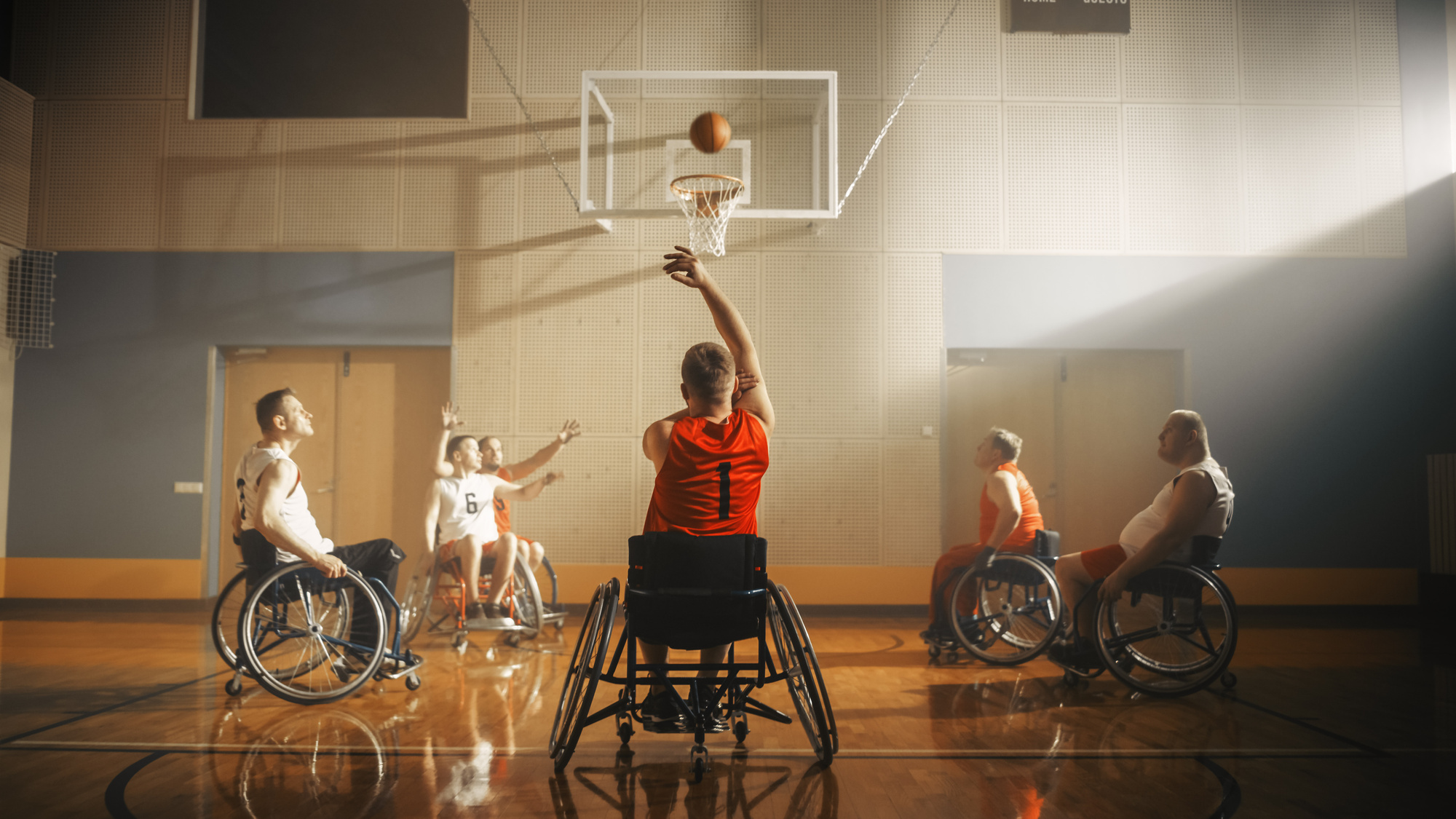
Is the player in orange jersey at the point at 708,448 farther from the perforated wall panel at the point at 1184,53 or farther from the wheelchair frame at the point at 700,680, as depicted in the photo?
the perforated wall panel at the point at 1184,53

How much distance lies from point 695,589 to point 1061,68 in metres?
5.24

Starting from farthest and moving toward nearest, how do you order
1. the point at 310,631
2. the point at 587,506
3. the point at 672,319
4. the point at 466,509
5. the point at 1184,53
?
the point at 1184,53 → the point at 672,319 → the point at 587,506 → the point at 466,509 → the point at 310,631

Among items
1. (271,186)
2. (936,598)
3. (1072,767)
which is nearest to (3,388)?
(271,186)

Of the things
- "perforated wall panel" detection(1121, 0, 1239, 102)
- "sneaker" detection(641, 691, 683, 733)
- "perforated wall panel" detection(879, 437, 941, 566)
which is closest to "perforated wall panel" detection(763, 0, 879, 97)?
"perforated wall panel" detection(1121, 0, 1239, 102)

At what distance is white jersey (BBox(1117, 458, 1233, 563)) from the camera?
328cm

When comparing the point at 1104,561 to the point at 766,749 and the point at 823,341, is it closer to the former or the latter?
the point at 766,749

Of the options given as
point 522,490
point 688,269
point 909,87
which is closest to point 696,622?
point 688,269

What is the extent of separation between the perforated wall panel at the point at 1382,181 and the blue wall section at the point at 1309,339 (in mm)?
74

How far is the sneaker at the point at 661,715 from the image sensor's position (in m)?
2.37

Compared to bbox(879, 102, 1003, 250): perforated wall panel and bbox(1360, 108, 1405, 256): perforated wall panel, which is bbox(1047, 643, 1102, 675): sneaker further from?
bbox(1360, 108, 1405, 256): perforated wall panel

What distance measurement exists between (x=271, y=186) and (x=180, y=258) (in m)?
0.78

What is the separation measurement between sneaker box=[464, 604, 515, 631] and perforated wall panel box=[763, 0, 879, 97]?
3958 mm

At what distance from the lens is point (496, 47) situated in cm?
602

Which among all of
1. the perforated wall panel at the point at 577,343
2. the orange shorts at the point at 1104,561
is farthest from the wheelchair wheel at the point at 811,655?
the perforated wall panel at the point at 577,343
